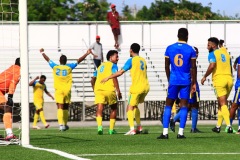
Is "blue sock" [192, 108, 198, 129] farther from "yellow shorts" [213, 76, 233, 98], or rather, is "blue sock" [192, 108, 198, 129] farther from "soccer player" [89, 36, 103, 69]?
"soccer player" [89, 36, 103, 69]

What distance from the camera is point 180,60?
1816 centimetres

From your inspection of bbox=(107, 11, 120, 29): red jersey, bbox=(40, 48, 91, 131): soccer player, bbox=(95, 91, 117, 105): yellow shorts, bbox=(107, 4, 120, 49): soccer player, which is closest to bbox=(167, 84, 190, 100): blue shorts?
bbox=(95, 91, 117, 105): yellow shorts

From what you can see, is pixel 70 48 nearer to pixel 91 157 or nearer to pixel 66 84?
pixel 66 84

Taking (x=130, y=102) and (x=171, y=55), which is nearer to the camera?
(x=171, y=55)

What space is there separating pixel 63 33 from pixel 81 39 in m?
0.81

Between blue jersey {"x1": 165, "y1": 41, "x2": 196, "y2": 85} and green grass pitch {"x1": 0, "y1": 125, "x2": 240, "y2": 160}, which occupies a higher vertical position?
blue jersey {"x1": 165, "y1": 41, "x2": 196, "y2": 85}

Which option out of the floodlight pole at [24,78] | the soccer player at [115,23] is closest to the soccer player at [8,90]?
the floodlight pole at [24,78]

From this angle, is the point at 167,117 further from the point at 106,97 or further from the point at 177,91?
the point at 106,97

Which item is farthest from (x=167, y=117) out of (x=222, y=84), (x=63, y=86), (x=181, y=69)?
(x=63, y=86)

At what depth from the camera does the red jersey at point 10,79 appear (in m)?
18.0

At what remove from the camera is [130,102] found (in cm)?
2206

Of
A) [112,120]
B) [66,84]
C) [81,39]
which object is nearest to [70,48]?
[81,39]

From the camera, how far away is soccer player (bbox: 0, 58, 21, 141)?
17953 millimetres

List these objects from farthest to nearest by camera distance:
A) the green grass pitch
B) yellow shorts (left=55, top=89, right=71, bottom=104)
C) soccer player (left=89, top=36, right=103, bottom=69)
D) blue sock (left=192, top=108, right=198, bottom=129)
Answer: soccer player (left=89, top=36, right=103, bottom=69)
yellow shorts (left=55, top=89, right=71, bottom=104)
blue sock (left=192, top=108, right=198, bottom=129)
the green grass pitch
